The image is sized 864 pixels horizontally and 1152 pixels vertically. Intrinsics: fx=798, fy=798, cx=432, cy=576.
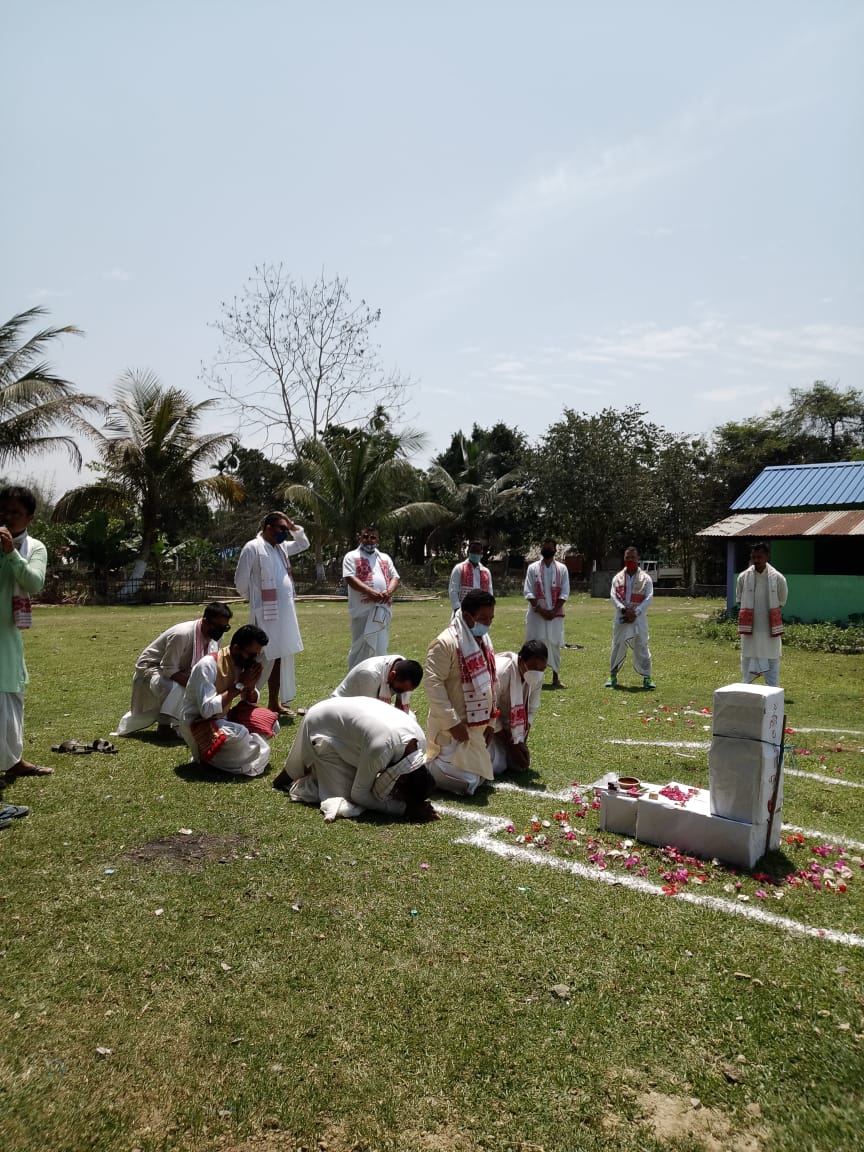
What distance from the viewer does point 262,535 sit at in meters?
8.63

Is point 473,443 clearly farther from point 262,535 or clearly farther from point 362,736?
point 362,736

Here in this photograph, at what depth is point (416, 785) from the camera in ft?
17.4

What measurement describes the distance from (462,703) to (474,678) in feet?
0.69

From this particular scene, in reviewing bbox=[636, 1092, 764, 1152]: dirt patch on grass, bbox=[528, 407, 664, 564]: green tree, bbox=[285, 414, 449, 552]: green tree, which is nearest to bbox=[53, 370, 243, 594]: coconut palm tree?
bbox=[285, 414, 449, 552]: green tree

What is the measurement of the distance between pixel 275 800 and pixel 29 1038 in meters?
2.66

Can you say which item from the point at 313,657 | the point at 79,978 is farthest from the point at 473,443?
the point at 79,978

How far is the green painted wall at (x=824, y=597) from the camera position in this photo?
18125 mm

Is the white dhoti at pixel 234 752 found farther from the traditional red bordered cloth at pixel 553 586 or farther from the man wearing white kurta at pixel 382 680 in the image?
the traditional red bordered cloth at pixel 553 586

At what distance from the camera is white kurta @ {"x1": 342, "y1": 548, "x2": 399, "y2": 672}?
29.5 ft

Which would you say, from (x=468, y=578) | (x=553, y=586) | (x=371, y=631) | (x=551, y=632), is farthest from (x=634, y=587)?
(x=371, y=631)

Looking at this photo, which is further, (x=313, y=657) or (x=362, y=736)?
(x=313, y=657)

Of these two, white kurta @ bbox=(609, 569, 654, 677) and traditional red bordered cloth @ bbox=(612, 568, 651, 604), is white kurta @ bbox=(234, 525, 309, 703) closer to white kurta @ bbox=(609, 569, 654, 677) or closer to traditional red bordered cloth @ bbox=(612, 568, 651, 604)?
white kurta @ bbox=(609, 569, 654, 677)

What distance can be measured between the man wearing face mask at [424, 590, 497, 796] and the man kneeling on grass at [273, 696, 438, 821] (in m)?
0.54

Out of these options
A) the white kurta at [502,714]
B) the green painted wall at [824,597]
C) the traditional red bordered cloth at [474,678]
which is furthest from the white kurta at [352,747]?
the green painted wall at [824,597]
